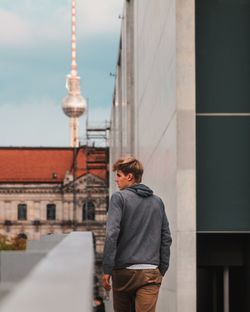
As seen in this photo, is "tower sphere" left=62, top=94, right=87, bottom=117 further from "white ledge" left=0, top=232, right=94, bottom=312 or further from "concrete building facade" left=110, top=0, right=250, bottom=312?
"white ledge" left=0, top=232, right=94, bottom=312

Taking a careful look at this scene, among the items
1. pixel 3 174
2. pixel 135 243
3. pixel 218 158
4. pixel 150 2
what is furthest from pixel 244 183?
pixel 3 174

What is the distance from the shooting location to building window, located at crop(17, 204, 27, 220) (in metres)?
127

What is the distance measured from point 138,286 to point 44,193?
119863 mm

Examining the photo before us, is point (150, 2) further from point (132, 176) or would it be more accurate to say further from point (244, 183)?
point (132, 176)

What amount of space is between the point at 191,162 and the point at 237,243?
1294 millimetres

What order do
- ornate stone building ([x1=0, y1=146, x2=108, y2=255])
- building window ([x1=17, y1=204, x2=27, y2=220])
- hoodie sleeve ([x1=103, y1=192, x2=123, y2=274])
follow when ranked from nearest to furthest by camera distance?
hoodie sleeve ([x1=103, y1=192, x2=123, y2=274])
ornate stone building ([x1=0, y1=146, x2=108, y2=255])
building window ([x1=17, y1=204, x2=27, y2=220])

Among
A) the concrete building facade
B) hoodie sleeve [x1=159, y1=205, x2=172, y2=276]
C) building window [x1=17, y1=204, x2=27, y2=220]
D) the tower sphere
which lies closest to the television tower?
the tower sphere

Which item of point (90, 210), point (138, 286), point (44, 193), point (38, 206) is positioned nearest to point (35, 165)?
point (44, 193)

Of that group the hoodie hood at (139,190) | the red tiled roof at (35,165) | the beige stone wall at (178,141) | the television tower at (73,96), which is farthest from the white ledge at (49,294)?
the television tower at (73,96)

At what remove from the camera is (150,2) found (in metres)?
15.9

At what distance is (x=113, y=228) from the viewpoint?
4703mm

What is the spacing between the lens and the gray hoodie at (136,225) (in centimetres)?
474

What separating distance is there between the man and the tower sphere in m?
165

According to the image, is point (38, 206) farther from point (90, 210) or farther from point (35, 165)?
point (90, 210)
